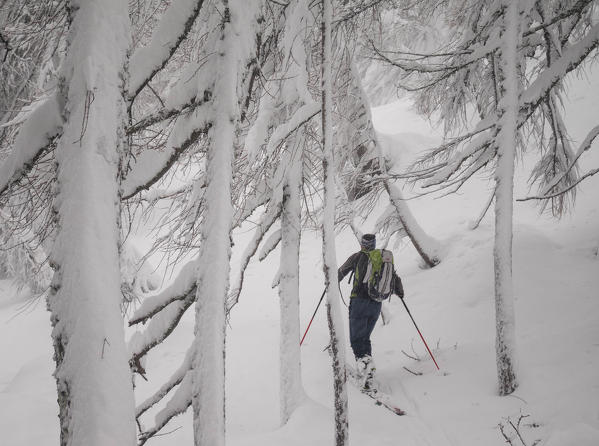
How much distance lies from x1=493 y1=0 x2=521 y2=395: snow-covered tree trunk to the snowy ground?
398mm

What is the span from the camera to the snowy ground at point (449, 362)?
133 inches

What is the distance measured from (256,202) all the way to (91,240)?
2.81 meters

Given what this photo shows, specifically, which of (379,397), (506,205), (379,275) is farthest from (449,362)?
(506,205)

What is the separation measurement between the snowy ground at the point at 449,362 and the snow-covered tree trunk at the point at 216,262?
1.50 meters

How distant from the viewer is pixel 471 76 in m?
5.27

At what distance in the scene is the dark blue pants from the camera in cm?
489

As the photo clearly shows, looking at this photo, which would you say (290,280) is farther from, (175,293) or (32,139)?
(32,139)

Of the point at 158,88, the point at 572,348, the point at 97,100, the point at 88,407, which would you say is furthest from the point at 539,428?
the point at 158,88

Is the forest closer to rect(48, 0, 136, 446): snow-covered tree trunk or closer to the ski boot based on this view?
rect(48, 0, 136, 446): snow-covered tree trunk

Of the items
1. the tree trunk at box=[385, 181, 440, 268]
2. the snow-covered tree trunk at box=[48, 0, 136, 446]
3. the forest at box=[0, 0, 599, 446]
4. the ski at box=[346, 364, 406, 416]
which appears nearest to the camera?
the snow-covered tree trunk at box=[48, 0, 136, 446]

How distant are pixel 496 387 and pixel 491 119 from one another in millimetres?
3074

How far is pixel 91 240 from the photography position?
146 cm

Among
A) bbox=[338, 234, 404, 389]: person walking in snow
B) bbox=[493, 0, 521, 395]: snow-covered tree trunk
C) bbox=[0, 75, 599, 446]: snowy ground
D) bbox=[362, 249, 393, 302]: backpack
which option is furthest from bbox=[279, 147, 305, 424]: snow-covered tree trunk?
bbox=[493, 0, 521, 395]: snow-covered tree trunk

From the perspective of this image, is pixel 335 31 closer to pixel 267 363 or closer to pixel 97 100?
pixel 97 100
